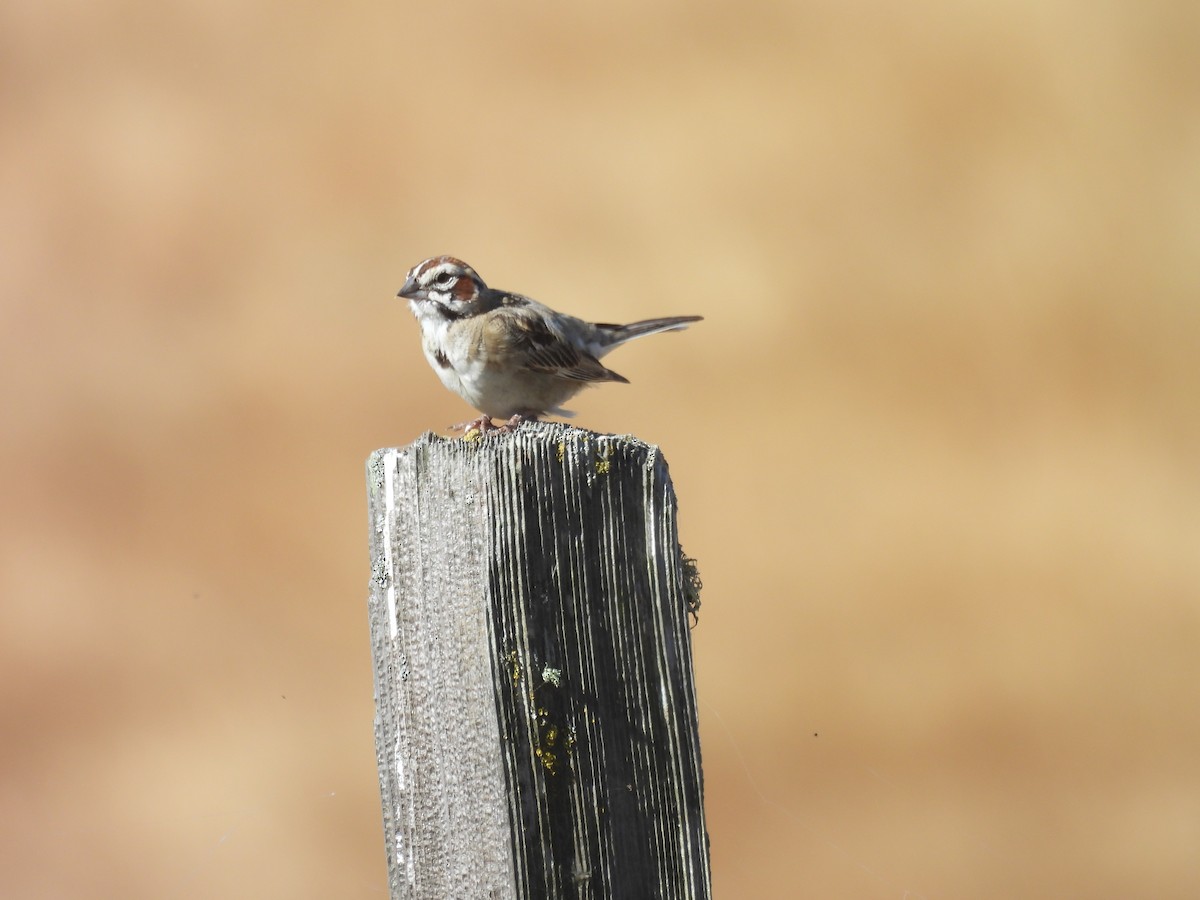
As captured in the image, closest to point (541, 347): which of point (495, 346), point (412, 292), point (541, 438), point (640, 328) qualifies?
point (495, 346)

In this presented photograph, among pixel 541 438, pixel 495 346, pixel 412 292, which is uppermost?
pixel 412 292

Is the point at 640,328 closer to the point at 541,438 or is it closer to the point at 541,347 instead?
the point at 541,347

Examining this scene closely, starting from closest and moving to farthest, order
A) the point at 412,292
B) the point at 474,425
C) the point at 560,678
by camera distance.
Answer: the point at 560,678
the point at 474,425
the point at 412,292

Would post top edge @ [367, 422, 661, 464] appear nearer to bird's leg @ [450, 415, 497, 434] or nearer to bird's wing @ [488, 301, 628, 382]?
bird's leg @ [450, 415, 497, 434]

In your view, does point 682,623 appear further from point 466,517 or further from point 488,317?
point 488,317

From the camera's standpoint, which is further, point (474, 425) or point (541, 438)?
point (474, 425)

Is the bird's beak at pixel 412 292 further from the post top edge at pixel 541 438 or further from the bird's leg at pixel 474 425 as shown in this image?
the post top edge at pixel 541 438

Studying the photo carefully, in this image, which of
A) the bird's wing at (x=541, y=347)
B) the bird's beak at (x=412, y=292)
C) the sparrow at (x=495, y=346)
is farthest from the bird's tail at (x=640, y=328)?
the bird's beak at (x=412, y=292)
